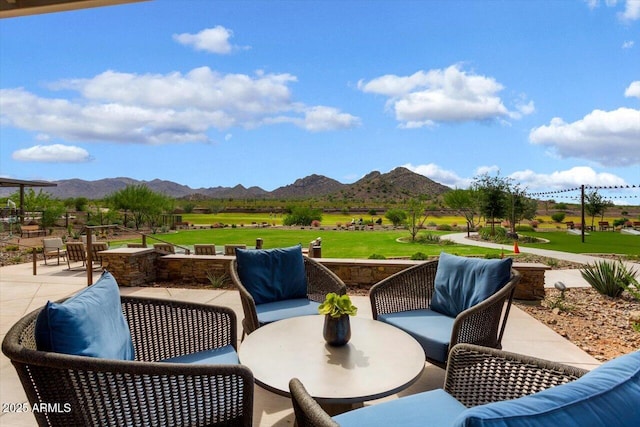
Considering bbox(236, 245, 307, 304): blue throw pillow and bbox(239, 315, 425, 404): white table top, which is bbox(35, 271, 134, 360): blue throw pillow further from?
bbox(236, 245, 307, 304): blue throw pillow

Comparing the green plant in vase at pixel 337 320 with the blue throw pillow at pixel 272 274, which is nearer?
the green plant in vase at pixel 337 320

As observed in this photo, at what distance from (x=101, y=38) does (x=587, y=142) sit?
12.4 meters

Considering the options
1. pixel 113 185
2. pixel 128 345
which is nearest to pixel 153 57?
pixel 128 345

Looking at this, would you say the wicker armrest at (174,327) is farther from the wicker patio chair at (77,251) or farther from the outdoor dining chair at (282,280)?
the wicker patio chair at (77,251)

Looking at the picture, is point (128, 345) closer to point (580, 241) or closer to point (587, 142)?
point (587, 142)

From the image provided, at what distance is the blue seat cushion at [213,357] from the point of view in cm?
203

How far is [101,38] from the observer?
666 centimetres

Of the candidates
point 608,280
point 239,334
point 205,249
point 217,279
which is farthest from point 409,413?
point 205,249

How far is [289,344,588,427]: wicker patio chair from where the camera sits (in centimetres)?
148

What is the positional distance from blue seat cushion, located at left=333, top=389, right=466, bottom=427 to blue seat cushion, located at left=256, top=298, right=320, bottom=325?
4.68 feet

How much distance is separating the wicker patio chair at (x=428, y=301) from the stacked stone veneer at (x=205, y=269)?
184 centimetres

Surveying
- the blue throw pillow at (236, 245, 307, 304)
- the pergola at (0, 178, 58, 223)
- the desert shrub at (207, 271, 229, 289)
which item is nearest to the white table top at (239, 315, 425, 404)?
the blue throw pillow at (236, 245, 307, 304)

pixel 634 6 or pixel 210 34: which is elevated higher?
pixel 210 34

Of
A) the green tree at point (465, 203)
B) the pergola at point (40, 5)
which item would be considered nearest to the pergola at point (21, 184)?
the pergola at point (40, 5)
